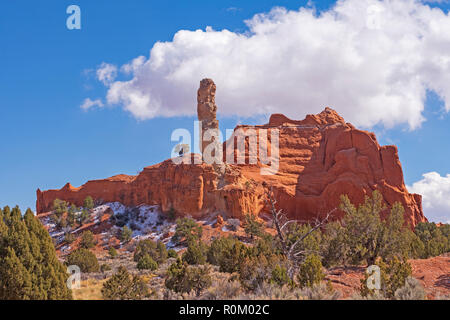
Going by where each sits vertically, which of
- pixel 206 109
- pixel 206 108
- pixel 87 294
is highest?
pixel 206 108

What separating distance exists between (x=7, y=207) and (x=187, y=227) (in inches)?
1421

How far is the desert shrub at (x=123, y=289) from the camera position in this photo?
1366cm

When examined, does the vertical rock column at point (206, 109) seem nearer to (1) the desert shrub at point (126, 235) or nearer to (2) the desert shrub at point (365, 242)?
(1) the desert shrub at point (126, 235)

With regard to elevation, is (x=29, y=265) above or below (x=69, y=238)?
below

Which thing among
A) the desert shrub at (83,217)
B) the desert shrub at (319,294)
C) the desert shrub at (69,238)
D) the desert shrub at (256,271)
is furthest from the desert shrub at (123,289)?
the desert shrub at (83,217)

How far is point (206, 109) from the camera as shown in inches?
2355

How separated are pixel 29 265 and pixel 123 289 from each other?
347 cm

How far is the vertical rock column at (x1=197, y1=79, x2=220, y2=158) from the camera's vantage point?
195 ft

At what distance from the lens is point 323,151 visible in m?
69.1

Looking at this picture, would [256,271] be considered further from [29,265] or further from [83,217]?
[83,217]

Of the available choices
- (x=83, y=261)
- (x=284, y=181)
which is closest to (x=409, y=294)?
(x=83, y=261)

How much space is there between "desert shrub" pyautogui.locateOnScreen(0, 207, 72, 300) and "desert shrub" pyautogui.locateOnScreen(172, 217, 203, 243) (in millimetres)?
33892
